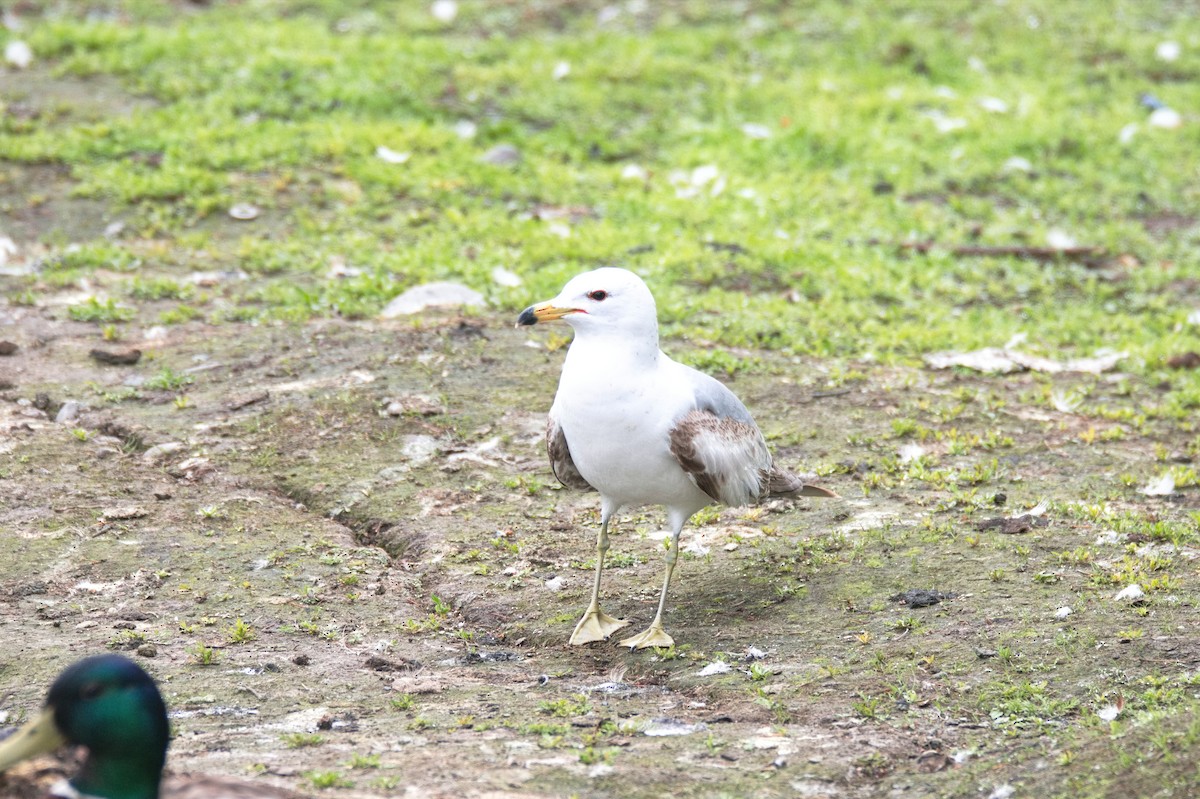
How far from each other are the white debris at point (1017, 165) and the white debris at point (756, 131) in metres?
1.78

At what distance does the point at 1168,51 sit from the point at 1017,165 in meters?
3.05

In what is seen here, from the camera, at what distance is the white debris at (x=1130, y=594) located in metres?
5.12

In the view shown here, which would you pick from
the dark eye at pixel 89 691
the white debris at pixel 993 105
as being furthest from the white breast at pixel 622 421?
the white debris at pixel 993 105

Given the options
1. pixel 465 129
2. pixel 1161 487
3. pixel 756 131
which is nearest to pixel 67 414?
pixel 465 129

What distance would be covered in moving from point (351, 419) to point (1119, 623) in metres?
3.54

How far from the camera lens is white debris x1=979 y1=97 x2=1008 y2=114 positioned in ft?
36.9

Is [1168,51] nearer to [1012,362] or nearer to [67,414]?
[1012,362]

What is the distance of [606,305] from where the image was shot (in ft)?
16.8

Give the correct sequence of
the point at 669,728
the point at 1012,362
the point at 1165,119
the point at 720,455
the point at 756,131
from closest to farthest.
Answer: the point at 669,728 → the point at 720,455 → the point at 1012,362 → the point at 756,131 → the point at 1165,119

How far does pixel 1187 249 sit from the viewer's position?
374 inches

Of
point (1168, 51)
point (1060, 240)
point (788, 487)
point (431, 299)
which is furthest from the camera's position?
point (1168, 51)

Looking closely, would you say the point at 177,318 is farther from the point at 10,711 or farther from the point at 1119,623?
the point at 1119,623

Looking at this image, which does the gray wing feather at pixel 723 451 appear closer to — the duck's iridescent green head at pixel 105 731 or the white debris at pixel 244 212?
the duck's iridescent green head at pixel 105 731

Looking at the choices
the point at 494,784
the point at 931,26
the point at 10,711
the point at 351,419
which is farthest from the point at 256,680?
the point at 931,26
